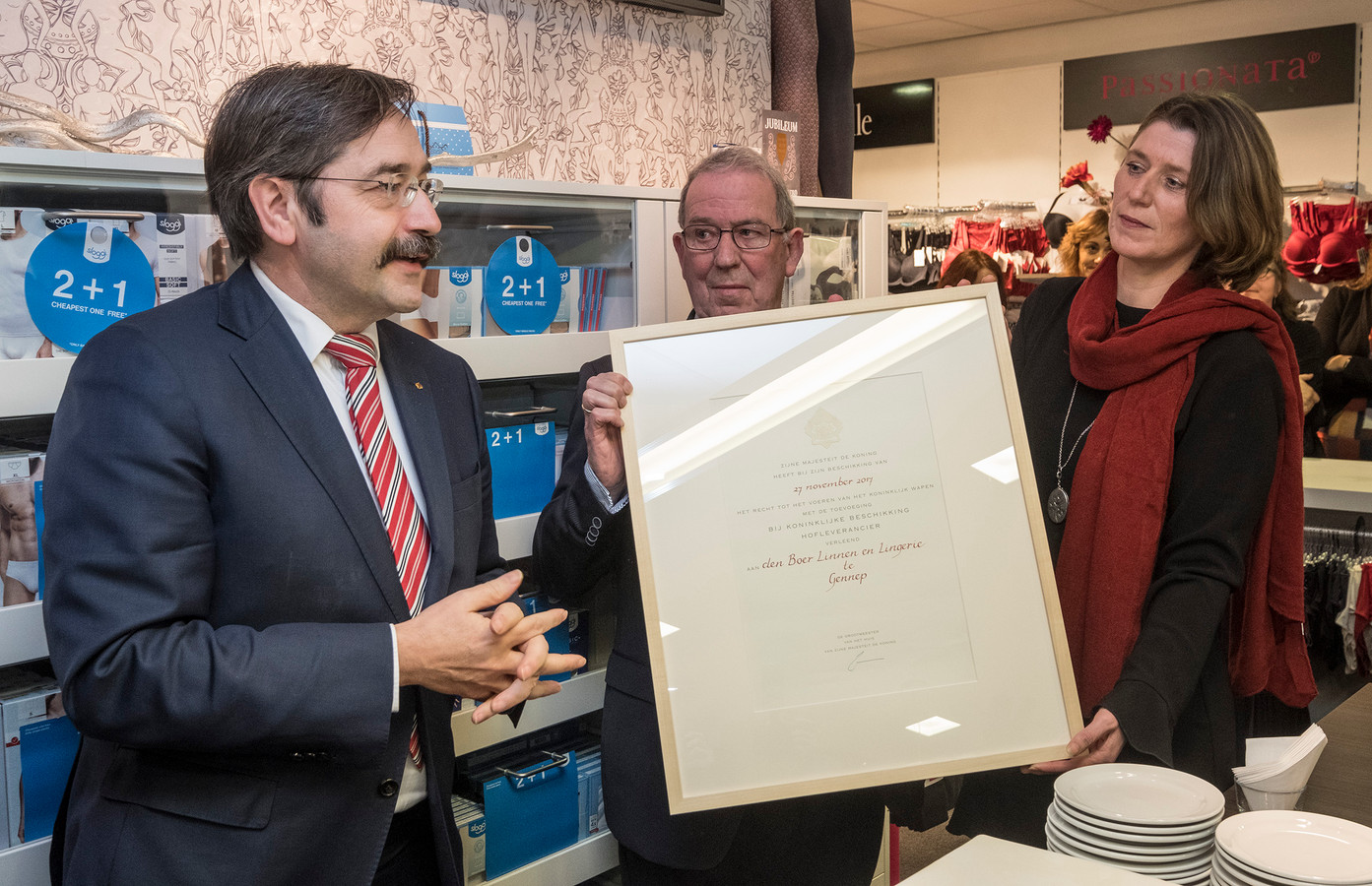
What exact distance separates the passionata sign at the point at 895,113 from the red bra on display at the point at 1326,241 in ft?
11.3

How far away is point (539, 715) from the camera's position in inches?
95.6

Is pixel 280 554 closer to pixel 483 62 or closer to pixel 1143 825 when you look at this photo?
pixel 1143 825

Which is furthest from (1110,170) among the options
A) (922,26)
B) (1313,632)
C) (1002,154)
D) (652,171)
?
(652,171)

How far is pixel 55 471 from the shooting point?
1357mm

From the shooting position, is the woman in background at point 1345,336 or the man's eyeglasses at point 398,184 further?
the woman in background at point 1345,336

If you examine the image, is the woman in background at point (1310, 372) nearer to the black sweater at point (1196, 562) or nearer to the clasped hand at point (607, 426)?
the black sweater at point (1196, 562)

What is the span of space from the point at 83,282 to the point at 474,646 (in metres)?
0.99

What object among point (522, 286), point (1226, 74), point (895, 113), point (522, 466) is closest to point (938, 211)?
point (895, 113)

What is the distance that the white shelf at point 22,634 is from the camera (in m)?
1.69

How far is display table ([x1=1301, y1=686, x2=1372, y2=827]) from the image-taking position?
61.1 inches

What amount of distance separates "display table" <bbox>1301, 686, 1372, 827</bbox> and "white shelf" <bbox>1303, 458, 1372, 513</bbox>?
205cm

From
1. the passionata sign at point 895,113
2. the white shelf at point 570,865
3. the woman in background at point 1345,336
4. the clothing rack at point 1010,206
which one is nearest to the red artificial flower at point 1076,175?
the clothing rack at point 1010,206

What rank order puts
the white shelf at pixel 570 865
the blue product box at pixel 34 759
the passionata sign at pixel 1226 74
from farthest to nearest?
the passionata sign at pixel 1226 74 → the white shelf at pixel 570 865 → the blue product box at pixel 34 759
